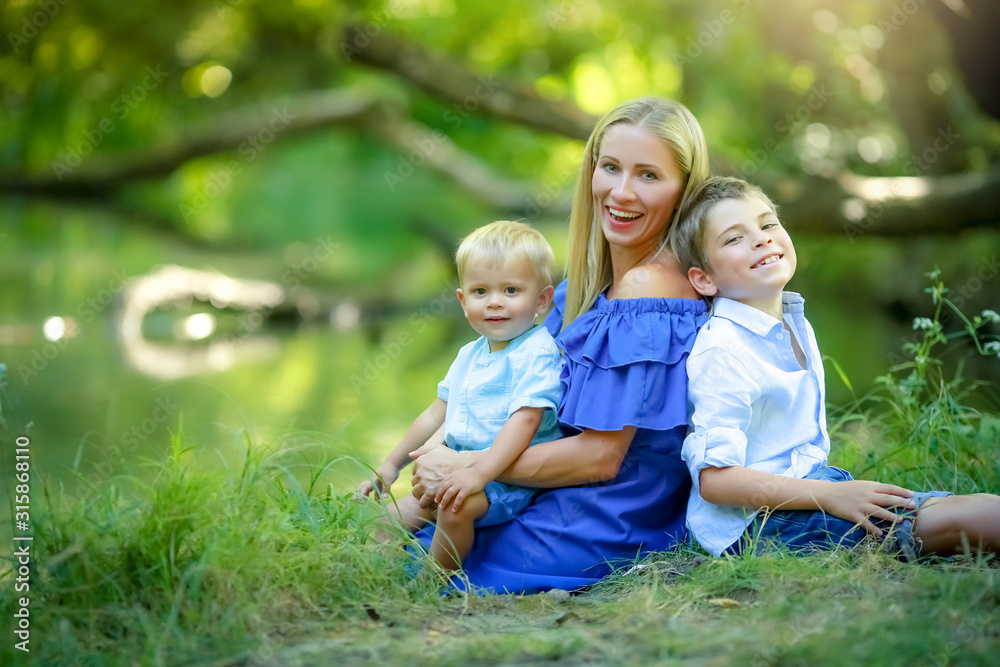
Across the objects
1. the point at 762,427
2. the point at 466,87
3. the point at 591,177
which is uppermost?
the point at 466,87

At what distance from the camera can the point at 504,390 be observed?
99.0 inches

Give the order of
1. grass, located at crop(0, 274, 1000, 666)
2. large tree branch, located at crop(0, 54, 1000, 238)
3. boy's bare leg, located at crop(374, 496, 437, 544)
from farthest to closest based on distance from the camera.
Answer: large tree branch, located at crop(0, 54, 1000, 238)
boy's bare leg, located at crop(374, 496, 437, 544)
grass, located at crop(0, 274, 1000, 666)

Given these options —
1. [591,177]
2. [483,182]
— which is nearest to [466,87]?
[483,182]

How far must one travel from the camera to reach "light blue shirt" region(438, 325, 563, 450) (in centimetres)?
244

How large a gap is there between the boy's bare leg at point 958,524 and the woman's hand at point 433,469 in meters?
1.10

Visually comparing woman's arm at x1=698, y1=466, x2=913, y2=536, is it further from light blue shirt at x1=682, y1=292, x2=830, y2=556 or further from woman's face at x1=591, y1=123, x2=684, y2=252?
woman's face at x1=591, y1=123, x2=684, y2=252

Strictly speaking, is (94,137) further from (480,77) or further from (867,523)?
(867,523)

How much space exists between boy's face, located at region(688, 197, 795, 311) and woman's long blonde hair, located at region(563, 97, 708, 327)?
0.59 ft

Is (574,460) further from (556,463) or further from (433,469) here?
(433,469)

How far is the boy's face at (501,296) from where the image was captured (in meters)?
2.52

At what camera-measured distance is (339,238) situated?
18.2 meters

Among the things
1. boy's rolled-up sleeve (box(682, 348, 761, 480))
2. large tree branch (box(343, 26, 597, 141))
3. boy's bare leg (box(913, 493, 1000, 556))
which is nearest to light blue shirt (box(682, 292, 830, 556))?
boy's rolled-up sleeve (box(682, 348, 761, 480))

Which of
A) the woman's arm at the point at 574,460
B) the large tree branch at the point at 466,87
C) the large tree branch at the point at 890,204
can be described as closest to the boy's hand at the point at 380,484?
the woman's arm at the point at 574,460

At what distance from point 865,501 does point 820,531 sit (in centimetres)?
13
